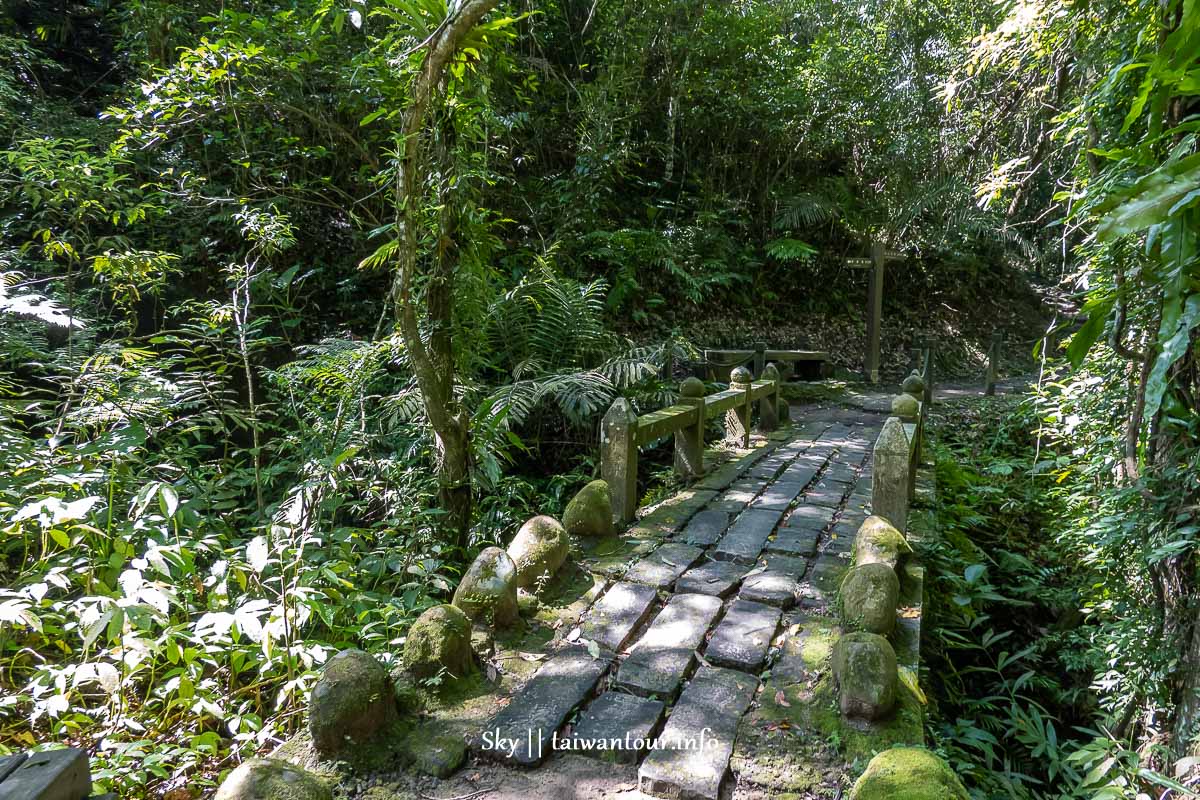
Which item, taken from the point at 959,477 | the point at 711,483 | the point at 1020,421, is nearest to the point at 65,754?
the point at 711,483

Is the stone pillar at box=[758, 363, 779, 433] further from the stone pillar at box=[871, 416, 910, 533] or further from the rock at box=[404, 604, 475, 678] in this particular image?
the rock at box=[404, 604, 475, 678]

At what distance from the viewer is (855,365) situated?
13672 millimetres

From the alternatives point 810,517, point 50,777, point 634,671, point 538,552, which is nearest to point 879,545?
point 810,517

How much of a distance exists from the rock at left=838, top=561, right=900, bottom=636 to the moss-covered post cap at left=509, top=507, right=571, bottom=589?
4.66 feet

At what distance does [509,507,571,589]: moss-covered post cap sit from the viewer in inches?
127

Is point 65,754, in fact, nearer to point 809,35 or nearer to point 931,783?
point 931,783

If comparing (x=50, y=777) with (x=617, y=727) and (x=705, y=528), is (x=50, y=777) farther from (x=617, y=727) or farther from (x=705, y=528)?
(x=705, y=528)

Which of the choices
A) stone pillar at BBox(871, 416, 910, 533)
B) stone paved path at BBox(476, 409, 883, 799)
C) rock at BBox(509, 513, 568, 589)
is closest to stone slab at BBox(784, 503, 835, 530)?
stone paved path at BBox(476, 409, 883, 799)

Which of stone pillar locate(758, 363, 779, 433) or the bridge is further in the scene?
stone pillar locate(758, 363, 779, 433)

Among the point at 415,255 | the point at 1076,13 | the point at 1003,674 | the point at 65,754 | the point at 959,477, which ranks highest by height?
the point at 1076,13

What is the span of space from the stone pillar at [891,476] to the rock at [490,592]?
2.16 metres

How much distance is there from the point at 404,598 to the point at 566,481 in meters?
2.98

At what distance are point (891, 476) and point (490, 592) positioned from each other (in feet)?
7.64

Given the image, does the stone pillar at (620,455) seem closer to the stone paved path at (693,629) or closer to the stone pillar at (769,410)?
Result: the stone paved path at (693,629)
